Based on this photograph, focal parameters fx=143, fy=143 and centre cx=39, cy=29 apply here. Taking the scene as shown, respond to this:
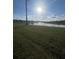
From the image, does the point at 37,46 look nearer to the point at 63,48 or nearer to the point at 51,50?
the point at 51,50
